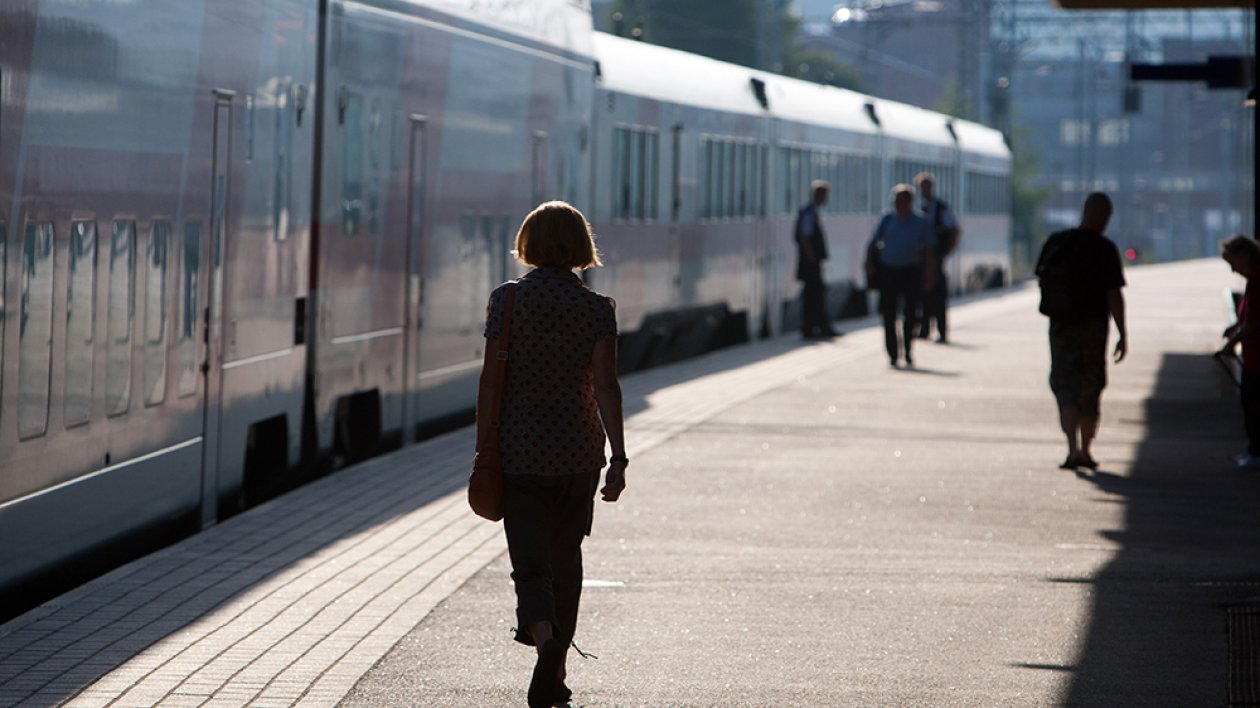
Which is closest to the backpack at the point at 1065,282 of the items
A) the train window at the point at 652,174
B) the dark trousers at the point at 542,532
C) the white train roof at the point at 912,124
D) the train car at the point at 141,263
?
the train car at the point at 141,263

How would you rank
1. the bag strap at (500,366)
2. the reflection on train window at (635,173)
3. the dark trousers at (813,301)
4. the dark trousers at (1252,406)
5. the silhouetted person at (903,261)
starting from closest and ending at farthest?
the bag strap at (500,366)
the dark trousers at (1252,406)
the reflection on train window at (635,173)
the silhouetted person at (903,261)
the dark trousers at (813,301)

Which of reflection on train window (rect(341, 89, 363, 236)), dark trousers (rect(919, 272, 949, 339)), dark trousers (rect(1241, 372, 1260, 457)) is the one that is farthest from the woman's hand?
dark trousers (rect(919, 272, 949, 339))

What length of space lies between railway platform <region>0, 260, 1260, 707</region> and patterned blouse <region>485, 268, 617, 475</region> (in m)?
0.73

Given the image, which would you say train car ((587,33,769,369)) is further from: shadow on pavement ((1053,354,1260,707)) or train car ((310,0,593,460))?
shadow on pavement ((1053,354,1260,707))

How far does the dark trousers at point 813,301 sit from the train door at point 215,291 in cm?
1588

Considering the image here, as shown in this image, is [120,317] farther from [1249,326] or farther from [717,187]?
[717,187]

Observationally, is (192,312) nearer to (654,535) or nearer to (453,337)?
(654,535)

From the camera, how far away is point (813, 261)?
25906mm

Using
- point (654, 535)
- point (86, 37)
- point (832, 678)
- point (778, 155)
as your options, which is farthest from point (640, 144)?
point (832, 678)

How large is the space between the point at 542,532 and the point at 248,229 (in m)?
4.57

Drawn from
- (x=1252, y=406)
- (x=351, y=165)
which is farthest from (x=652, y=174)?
(x=351, y=165)

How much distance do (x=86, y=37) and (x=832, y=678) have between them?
354 cm

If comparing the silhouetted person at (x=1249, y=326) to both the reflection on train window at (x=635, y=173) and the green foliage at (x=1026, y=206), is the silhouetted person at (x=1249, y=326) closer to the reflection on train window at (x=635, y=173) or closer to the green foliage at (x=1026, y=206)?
the reflection on train window at (x=635, y=173)

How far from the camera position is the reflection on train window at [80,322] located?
8.50 m
